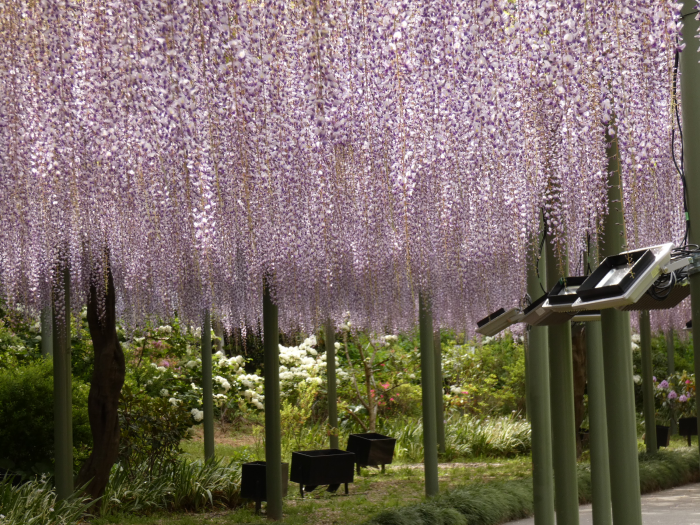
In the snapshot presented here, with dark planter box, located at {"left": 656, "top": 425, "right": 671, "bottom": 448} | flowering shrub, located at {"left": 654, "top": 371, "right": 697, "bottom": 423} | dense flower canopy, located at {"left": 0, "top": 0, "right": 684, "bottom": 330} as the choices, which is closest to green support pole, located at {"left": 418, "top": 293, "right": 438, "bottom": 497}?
dense flower canopy, located at {"left": 0, "top": 0, "right": 684, "bottom": 330}

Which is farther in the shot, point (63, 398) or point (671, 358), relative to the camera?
point (671, 358)

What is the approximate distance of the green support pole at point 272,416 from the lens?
648 cm

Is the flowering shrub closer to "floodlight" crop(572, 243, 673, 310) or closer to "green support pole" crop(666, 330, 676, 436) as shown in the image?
"green support pole" crop(666, 330, 676, 436)

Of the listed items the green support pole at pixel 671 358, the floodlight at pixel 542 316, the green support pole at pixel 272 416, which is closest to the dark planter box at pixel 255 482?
the green support pole at pixel 272 416

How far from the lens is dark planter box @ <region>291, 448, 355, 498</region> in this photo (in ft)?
24.8

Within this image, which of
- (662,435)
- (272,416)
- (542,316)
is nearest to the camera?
(542,316)

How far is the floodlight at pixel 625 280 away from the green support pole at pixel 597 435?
1.17 meters

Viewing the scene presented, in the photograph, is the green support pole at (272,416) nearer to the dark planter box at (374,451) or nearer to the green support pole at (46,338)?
the dark planter box at (374,451)

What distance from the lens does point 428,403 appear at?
7.55 m

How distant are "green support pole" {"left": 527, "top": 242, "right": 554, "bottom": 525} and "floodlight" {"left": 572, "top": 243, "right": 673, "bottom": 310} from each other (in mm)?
1943

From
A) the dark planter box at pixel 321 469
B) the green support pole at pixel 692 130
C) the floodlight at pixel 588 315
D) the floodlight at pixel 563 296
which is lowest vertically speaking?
the dark planter box at pixel 321 469

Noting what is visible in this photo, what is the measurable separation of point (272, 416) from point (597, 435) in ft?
10.7

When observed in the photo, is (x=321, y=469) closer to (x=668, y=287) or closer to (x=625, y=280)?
(x=668, y=287)

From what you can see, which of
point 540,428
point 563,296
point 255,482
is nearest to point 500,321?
point 540,428
